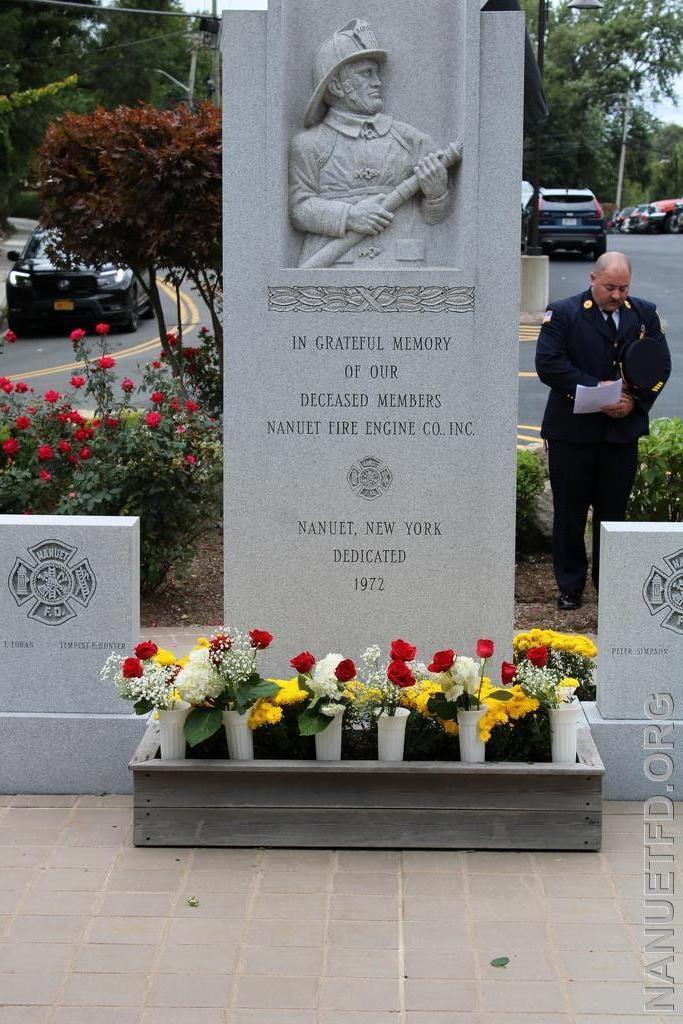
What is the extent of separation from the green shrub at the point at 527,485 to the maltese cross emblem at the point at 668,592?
12.4 ft

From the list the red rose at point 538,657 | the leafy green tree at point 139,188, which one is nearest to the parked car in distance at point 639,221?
Result: the leafy green tree at point 139,188

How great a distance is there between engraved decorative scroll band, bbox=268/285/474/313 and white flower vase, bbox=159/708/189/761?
181 cm

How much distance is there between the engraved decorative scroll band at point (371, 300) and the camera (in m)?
6.32

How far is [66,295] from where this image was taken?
23.3 m

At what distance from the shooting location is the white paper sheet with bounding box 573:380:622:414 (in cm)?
829

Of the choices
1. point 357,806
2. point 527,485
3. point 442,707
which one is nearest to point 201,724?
point 357,806

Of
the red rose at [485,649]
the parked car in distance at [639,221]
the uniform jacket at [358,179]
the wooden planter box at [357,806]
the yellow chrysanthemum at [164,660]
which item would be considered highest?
the parked car in distance at [639,221]

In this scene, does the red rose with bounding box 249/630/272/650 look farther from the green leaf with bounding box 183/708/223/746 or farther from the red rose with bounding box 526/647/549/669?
the red rose with bounding box 526/647/549/669

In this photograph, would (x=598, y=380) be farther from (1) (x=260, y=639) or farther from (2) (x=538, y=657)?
(1) (x=260, y=639)

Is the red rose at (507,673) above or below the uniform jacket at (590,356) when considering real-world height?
below

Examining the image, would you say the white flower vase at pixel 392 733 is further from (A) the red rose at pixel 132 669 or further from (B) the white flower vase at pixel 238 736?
(A) the red rose at pixel 132 669

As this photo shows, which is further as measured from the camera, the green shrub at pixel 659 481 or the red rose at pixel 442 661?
the green shrub at pixel 659 481

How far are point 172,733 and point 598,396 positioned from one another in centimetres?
360

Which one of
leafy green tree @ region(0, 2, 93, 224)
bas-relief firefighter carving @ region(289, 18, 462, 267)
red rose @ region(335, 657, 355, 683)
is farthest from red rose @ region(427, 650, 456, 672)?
leafy green tree @ region(0, 2, 93, 224)
